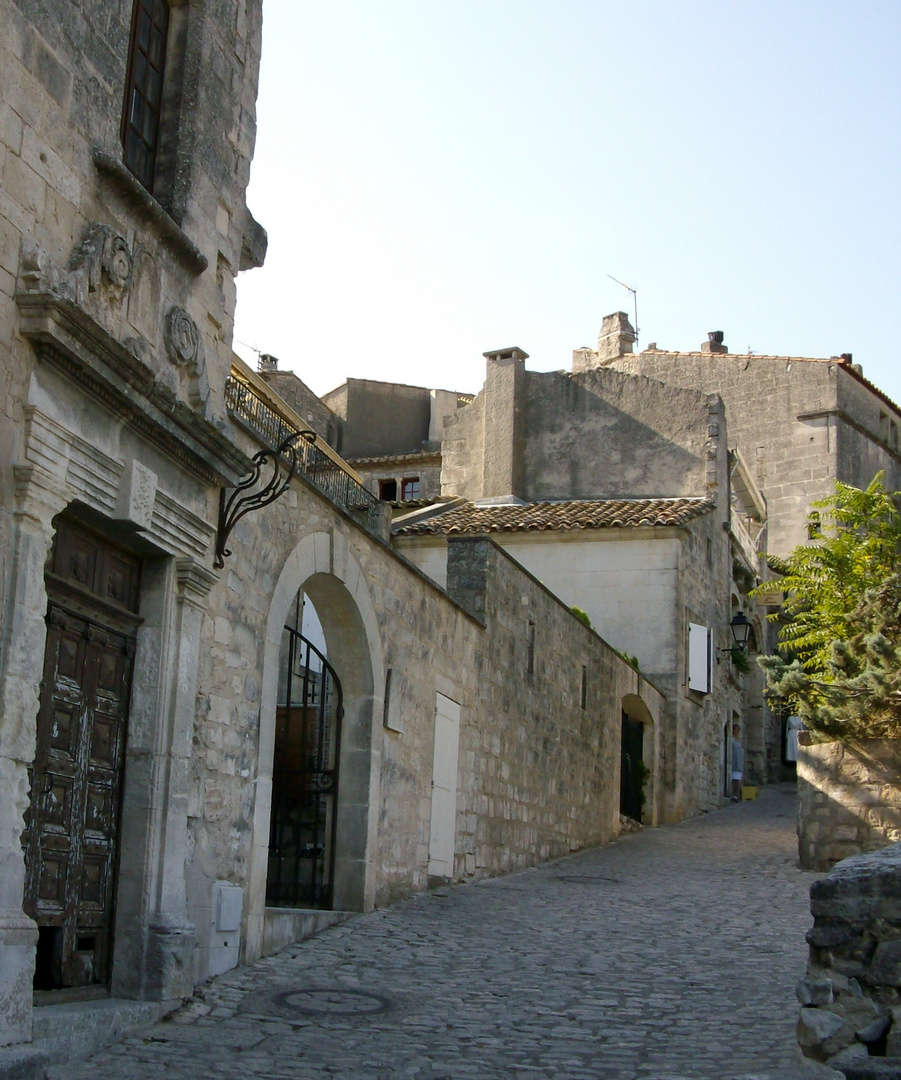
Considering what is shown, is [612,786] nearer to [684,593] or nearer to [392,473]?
[684,593]

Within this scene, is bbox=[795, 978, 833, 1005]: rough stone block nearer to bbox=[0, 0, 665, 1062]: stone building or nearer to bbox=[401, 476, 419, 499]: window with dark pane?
bbox=[0, 0, 665, 1062]: stone building

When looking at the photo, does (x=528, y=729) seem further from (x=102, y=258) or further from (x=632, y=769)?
(x=102, y=258)

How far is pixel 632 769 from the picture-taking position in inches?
800

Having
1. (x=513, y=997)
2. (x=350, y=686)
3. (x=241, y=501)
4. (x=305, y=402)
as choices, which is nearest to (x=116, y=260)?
(x=241, y=501)

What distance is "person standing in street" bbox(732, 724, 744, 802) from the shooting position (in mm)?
25844

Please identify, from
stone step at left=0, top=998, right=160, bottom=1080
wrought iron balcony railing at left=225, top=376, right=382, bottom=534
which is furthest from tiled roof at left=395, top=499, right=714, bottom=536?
stone step at left=0, top=998, right=160, bottom=1080

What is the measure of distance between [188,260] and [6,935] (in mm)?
3868

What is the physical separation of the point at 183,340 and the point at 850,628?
31.7 feet

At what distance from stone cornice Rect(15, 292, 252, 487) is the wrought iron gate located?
2897mm

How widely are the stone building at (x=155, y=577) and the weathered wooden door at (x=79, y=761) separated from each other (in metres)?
0.01

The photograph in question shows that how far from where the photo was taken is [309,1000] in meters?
7.35

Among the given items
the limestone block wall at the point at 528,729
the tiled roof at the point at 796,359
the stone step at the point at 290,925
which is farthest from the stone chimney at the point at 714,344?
the stone step at the point at 290,925

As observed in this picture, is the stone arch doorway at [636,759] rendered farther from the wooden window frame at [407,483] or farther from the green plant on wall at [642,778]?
the wooden window frame at [407,483]

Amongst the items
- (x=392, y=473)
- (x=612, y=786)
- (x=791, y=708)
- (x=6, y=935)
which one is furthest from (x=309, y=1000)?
(x=392, y=473)
